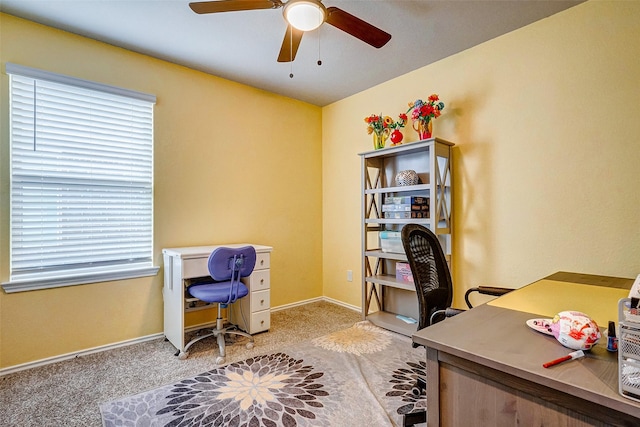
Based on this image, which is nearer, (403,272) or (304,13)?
(304,13)

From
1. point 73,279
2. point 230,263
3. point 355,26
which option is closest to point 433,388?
point 230,263

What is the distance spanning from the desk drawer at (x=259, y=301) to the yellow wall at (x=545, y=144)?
1.72 metres

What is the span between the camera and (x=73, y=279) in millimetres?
2346

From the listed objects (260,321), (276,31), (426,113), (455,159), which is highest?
(276,31)

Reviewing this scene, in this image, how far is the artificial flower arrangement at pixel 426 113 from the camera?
265cm

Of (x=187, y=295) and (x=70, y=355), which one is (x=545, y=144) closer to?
(x=187, y=295)

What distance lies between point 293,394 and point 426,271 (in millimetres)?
1135

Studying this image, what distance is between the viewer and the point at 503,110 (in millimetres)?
2428

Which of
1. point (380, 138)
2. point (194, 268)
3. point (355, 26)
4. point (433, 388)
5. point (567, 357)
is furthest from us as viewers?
point (380, 138)

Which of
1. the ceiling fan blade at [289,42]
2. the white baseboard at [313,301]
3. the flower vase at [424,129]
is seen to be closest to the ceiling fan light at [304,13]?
the ceiling fan blade at [289,42]

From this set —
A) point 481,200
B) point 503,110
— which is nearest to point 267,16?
point 503,110

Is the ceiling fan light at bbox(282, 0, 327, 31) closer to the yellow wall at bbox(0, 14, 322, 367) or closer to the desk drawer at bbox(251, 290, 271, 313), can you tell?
the yellow wall at bbox(0, 14, 322, 367)

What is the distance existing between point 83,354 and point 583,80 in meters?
4.12

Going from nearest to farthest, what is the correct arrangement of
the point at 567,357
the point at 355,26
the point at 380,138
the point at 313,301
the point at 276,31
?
the point at 567,357 < the point at 355,26 < the point at 276,31 < the point at 380,138 < the point at 313,301
